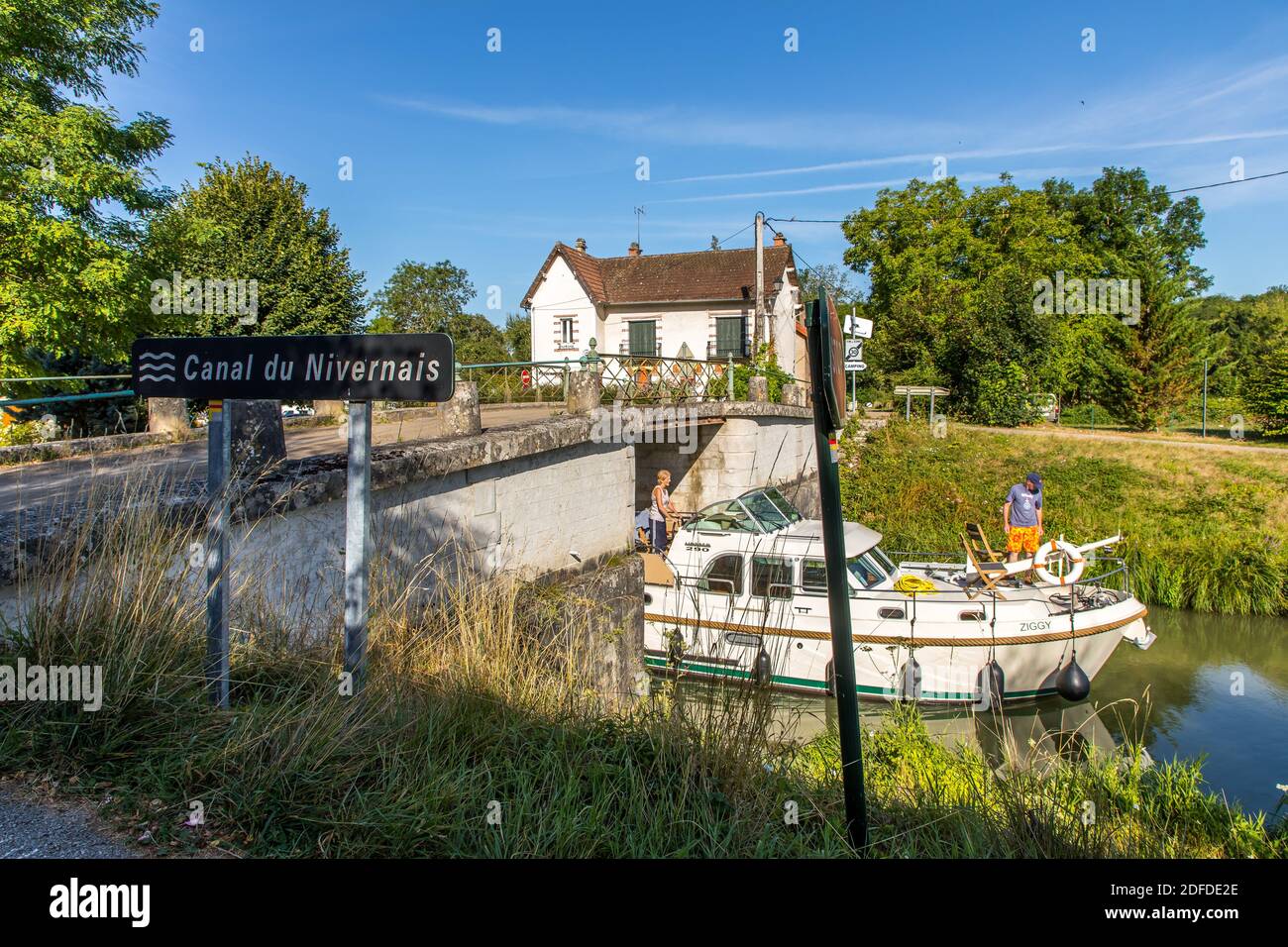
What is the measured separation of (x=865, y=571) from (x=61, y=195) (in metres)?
12.8

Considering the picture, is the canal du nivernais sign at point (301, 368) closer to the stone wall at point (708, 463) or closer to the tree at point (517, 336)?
the stone wall at point (708, 463)

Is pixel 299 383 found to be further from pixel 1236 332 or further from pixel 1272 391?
pixel 1236 332

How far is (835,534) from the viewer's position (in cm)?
267

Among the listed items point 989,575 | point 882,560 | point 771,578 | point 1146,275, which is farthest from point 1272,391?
point 771,578

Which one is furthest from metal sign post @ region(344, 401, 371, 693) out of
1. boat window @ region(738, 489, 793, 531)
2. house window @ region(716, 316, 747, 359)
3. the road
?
house window @ region(716, 316, 747, 359)

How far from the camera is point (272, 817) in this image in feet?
8.94

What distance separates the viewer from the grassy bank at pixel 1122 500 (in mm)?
15484

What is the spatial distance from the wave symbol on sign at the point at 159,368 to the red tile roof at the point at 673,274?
30899mm

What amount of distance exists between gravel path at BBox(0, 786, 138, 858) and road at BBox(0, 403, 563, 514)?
5.59 ft

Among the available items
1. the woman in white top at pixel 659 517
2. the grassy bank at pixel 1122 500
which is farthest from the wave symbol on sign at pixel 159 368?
the grassy bank at pixel 1122 500

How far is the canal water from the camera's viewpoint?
877 cm
